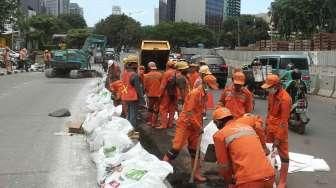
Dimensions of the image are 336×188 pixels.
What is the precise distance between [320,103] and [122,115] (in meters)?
12.5

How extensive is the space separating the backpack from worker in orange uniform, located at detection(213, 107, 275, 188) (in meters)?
6.97

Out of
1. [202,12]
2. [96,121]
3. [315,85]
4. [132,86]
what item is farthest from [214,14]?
[132,86]

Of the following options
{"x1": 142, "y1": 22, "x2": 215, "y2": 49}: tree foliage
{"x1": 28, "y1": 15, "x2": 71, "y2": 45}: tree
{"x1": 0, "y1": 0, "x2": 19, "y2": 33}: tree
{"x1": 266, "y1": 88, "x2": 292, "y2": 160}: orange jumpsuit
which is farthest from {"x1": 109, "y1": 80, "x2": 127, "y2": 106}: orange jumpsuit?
{"x1": 142, "y1": 22, "x2": 215, "y2": 49}: tree foliage

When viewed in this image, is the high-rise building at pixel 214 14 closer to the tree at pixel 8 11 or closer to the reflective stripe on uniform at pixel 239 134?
the tree at pixel 8 11

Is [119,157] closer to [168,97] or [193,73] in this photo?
[168,97]

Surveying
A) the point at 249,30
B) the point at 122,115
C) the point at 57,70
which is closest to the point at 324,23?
the point at 57,70

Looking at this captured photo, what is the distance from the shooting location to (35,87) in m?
29.5

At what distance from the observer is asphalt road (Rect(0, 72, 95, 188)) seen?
975 cm

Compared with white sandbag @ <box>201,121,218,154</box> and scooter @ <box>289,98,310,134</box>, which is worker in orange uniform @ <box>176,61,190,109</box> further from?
scooter @ <box>289,98,310,134</box>

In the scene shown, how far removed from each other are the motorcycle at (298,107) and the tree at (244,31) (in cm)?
10870

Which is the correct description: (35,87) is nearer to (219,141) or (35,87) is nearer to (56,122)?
(56,122)

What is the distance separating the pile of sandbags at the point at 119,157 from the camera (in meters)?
7.79

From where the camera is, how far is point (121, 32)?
5246 inches

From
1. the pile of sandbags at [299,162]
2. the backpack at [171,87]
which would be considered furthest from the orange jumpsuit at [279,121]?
the backpack at [171,87]
